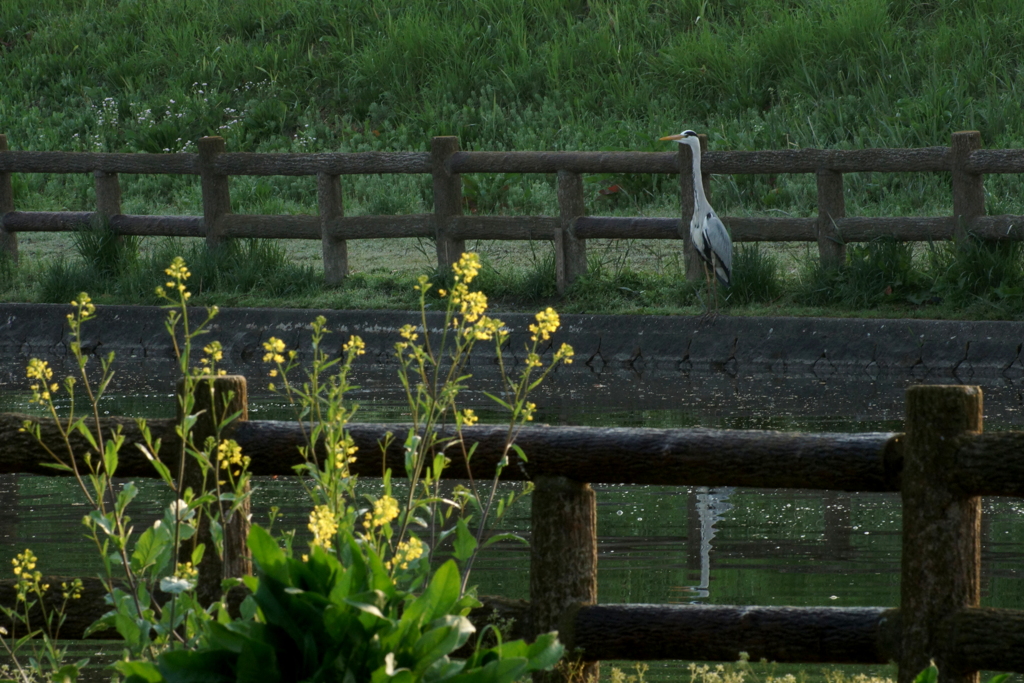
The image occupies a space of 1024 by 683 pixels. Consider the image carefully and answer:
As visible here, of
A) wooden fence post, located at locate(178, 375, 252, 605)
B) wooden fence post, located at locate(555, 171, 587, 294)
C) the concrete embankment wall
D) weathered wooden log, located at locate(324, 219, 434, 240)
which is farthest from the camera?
weathered wooden log, located at locate(324, 219, 434, 240)

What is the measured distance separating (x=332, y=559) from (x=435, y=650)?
0.59 ft

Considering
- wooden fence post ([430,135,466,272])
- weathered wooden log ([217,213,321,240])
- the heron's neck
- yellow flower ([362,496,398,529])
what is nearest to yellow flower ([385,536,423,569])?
yellow flower ([362,496,398,529])

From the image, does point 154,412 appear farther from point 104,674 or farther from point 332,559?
point 332,559

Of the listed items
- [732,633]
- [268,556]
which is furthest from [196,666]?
[732,633]

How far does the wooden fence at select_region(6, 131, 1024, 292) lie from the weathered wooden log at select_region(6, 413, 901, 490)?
7.40m

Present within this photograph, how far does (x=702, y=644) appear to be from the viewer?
3553mm

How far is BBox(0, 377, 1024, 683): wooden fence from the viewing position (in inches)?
131

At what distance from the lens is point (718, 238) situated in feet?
35.1

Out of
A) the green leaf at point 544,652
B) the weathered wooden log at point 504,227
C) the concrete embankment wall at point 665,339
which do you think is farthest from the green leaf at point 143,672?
the weathered wooden log at point 504,227

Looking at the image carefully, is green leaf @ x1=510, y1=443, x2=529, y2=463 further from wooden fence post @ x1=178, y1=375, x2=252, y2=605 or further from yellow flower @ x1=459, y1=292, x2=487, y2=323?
wooden fence post @ x1=178, y1=375, x2=252, y2=605

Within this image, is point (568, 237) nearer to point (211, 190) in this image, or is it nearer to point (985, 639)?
point (211, 190)

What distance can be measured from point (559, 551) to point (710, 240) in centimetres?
726

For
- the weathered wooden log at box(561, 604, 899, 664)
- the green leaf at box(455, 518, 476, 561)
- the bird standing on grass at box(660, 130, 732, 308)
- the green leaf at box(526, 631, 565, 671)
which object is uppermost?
the bird standing on grass at box(660, 130, 732, 308)

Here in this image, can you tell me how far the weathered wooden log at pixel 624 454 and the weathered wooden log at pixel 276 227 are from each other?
29.2 feet
